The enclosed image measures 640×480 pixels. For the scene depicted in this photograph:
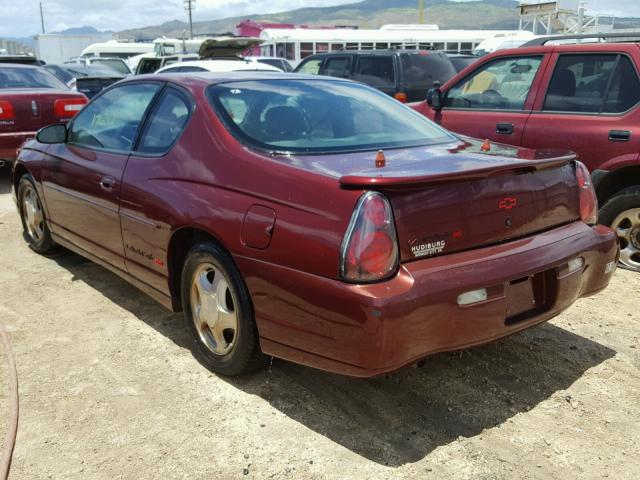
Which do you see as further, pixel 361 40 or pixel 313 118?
pixel 361 40

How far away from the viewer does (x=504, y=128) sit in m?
5.47

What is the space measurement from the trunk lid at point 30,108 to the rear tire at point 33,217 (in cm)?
290

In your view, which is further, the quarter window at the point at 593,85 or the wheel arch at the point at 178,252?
the quarter window at the point at 593,85

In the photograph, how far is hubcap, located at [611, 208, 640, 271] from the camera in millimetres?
4859

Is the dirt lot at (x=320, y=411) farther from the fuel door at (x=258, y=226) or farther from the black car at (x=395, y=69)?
the black car at (x=395, y=69)

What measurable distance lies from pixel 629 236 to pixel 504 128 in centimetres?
135

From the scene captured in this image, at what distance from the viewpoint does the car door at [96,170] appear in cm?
389

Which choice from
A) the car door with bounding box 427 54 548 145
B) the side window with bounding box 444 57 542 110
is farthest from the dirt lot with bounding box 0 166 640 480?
the side window with bounding box 444 57 542 110

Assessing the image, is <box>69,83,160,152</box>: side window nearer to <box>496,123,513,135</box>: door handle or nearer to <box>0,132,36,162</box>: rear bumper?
<box>496,123,513,135</box>: door handle

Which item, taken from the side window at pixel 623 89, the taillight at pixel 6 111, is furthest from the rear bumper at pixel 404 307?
the taillight at pixel 6 111

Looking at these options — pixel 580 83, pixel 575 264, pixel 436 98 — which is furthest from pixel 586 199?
pixel 436 98

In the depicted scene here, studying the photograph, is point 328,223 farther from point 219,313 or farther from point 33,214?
point 33,214

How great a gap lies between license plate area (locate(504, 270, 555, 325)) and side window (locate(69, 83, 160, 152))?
2.38 m

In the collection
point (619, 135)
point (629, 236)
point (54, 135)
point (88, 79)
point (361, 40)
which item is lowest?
point (629, 236)
